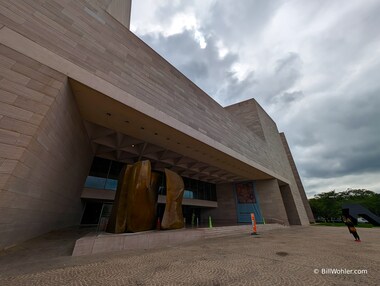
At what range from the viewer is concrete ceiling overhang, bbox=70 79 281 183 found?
8773 mm

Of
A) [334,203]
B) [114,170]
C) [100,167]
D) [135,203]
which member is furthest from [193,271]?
[334,203]

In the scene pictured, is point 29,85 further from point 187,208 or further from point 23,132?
point 187,208

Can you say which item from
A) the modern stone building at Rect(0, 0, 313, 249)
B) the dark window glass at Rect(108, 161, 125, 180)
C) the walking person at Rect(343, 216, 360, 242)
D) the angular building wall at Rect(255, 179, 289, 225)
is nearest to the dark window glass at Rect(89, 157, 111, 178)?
the modern stone building at Rect(0, 0, 313, 249)

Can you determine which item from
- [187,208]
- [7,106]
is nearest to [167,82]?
[7,106]

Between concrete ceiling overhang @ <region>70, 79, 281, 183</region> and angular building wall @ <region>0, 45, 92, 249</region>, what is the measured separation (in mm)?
1280

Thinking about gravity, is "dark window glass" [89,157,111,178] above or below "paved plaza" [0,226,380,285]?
above

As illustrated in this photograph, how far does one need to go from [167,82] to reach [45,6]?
7.50m

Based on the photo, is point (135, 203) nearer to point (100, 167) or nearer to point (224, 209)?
point (100, 167)

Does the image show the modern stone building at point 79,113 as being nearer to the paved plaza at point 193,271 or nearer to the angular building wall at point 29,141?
the angular building wall at point 29,141

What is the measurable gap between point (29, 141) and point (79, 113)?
4704mm

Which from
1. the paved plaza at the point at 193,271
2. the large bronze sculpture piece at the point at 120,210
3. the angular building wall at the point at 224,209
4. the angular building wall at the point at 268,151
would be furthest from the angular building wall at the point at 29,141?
the angular building wall at the point at 268,151

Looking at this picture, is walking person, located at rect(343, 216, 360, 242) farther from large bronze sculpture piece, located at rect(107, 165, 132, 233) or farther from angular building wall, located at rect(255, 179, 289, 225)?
angular building wall, located at rect(255, 179, 289, 225)

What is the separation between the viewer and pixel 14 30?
19.6 ft

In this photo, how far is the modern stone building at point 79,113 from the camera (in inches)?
211
